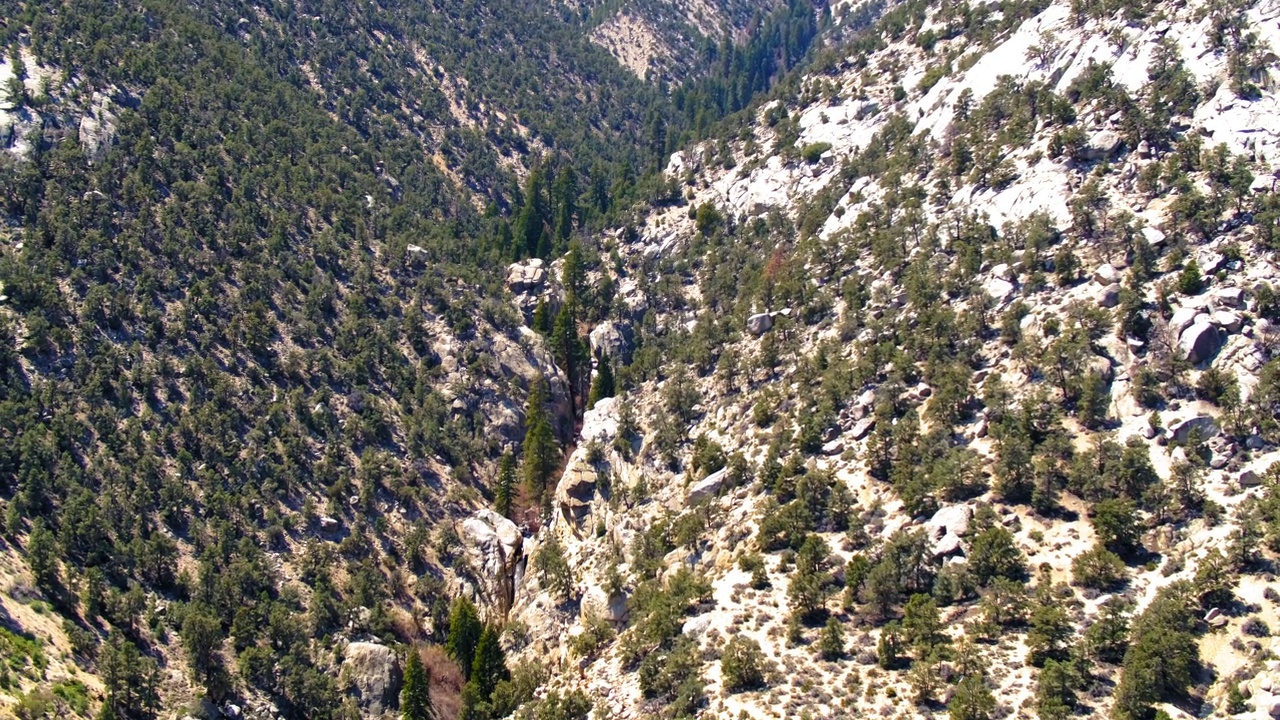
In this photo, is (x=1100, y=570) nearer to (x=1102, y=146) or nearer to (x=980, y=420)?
(x=980, y=420)

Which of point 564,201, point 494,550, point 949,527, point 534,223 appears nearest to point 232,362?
point 494,550

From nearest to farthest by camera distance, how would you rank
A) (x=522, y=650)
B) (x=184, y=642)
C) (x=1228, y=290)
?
1. (x=1228, y=290)
2. (x=184, y=642)
3. (x=522, y=650)

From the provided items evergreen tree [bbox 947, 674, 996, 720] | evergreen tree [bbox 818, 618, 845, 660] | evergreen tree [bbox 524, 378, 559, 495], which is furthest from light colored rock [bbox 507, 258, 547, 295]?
evergreen tree [bbox 947, 674, 996, 720]

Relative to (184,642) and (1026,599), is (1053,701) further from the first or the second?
(184,642)

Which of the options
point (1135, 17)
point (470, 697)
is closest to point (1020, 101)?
point (1135, 17)

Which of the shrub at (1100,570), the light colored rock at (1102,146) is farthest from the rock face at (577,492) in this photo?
the light colored rock at (1102,146)

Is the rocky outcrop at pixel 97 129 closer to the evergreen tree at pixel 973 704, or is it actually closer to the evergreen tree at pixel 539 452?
the evergreen tree at pixel 539 452

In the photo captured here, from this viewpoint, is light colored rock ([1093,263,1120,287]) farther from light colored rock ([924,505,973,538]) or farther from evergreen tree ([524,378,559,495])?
evergreen tree ([524,378,559,495])

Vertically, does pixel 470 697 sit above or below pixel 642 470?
below
